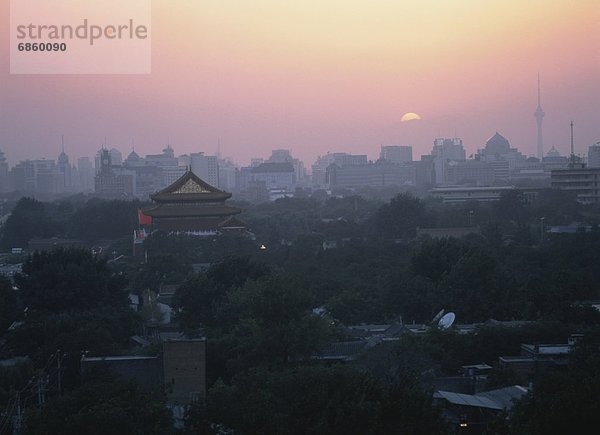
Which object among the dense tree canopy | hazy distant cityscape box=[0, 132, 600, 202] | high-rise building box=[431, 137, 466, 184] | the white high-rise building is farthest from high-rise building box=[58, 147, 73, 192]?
the dense tree canopy

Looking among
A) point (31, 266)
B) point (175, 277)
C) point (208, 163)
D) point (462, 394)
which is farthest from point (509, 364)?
point (208, 163)

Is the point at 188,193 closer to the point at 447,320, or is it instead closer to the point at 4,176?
the point at 447,320

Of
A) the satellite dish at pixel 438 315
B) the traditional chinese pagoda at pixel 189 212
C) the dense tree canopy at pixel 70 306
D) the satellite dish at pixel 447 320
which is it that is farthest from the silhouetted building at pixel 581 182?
the satellite dish at pixel 447 320

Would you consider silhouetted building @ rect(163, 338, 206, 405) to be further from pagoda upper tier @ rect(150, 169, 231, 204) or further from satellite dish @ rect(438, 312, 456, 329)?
pagoda upper tier @ rect(150, 169, 231, 204)

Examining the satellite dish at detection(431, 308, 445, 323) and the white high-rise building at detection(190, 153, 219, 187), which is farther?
the white high-rise building at detection(190, 153, 219, 187)

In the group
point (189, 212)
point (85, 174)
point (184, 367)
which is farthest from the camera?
point (85, 174)

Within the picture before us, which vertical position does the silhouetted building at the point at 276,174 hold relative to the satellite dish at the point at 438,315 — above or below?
above

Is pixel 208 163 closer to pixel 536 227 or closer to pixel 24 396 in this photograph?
pixel 536 227

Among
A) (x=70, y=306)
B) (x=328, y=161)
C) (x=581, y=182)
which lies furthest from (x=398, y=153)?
(x=70, y=306)

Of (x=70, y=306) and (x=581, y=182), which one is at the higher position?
(x=581, y=182)

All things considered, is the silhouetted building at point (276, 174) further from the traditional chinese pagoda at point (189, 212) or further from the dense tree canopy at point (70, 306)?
the dense tree canopy at point (70, 306)
